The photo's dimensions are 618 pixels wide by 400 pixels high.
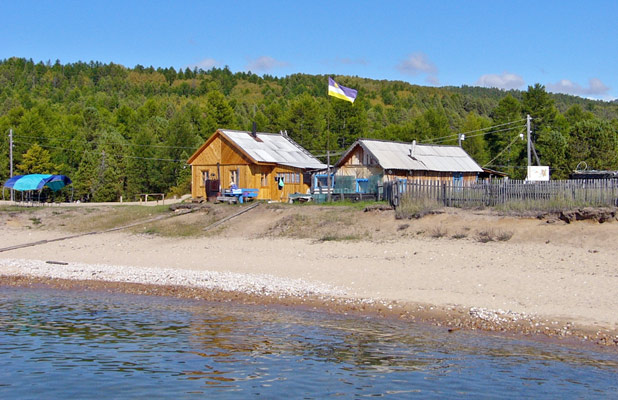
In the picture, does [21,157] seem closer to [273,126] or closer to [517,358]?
[273,126]

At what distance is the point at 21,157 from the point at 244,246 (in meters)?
55.1

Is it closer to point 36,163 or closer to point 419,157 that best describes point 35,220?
point 419,157

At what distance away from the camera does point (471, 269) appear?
2180 cm

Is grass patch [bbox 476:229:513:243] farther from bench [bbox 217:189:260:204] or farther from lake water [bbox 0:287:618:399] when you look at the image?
bench [bbox 217:189:260:204]

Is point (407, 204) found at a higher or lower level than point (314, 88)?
lower

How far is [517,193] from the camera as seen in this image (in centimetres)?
3084

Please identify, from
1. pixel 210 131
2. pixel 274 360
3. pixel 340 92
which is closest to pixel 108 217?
pixel 340 92

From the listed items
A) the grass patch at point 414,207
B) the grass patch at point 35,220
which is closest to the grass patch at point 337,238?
the grass patch at point 414,207

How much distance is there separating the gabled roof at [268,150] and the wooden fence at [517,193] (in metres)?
13.8

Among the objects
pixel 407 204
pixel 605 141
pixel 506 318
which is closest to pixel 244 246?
pixel 407 204

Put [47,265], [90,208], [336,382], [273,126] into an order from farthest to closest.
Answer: [273,126] → [90,208] → [47,265] → [336,382]

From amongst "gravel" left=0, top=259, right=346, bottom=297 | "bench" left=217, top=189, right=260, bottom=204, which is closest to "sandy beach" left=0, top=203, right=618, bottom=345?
"gravel" left=0, top=259, right=346, bottom=297

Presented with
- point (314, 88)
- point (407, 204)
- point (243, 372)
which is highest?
point (314, 88)

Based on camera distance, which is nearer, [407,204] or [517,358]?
[517,358]
